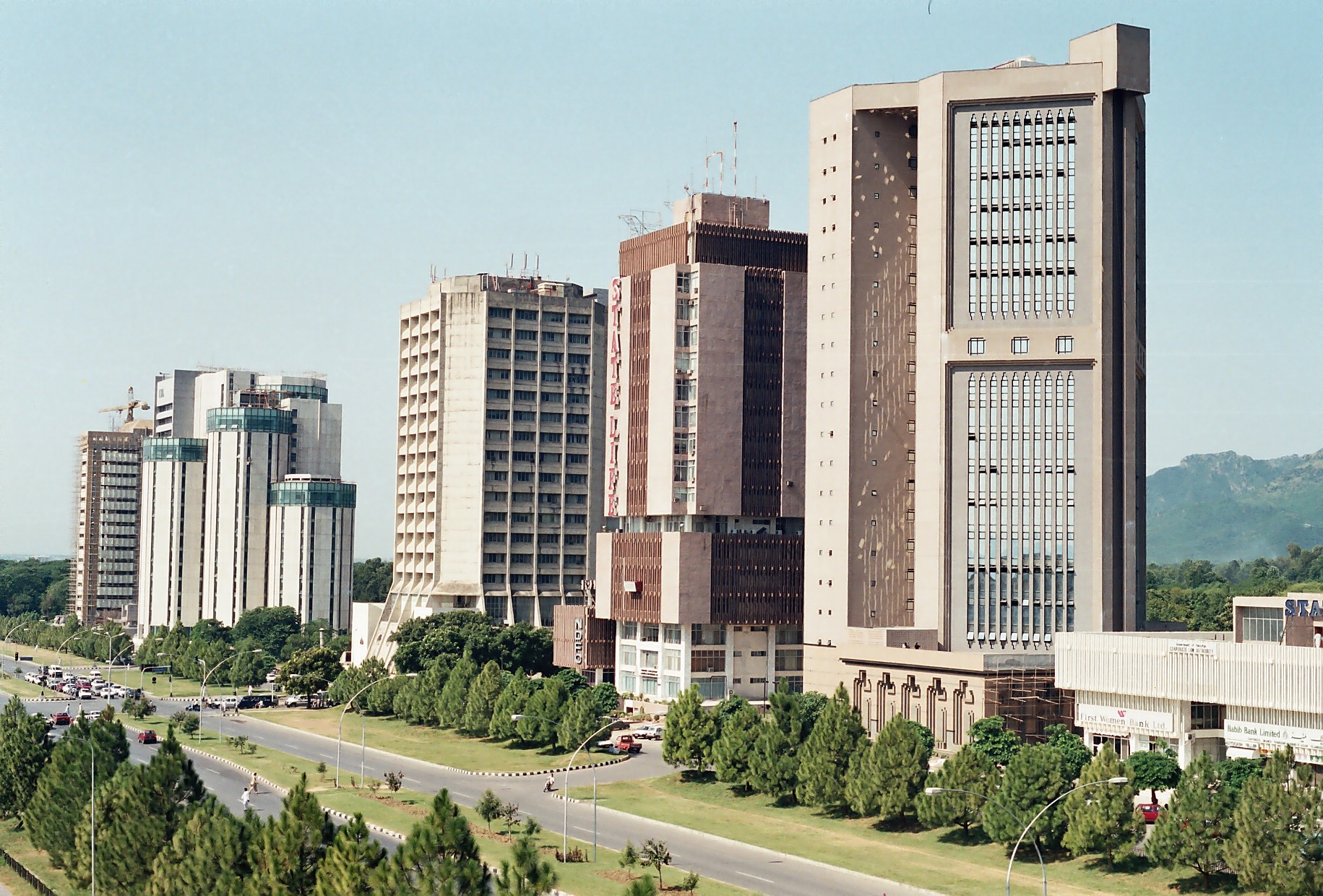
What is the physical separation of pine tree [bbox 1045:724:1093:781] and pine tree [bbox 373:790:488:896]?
62746 mm

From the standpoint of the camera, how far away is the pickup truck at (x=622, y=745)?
609 ft

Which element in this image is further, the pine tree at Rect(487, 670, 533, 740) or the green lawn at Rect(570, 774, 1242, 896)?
the pine tree at Rect(487, 670, 533, 740)

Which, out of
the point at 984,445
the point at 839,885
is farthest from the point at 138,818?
the point at 984,445

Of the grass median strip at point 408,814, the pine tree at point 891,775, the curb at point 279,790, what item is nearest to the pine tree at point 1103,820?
the pine tree at point 891,775

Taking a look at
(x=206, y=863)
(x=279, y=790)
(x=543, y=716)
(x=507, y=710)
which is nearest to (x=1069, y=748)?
Answer: (x=543, y=716)

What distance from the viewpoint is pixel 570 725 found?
182375mm

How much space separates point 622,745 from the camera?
18588cm

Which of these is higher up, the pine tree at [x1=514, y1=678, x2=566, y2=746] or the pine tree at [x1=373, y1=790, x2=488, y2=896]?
the pine tree at [x1=373, y1=790, x2=488, y2=896]

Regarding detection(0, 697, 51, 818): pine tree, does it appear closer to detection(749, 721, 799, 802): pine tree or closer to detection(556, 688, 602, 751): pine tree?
detection(556, 688, 602, 751): pine tree

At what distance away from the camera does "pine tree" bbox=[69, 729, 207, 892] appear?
103 metres

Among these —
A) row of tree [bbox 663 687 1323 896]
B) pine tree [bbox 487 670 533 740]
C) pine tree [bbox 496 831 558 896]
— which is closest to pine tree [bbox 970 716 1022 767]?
row of tree [bbox 663 687 1323 896]

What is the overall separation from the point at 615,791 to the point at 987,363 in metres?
60.4

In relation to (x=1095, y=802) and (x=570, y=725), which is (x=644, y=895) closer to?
(x=1095, y=802)

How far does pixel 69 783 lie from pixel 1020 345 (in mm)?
105485
